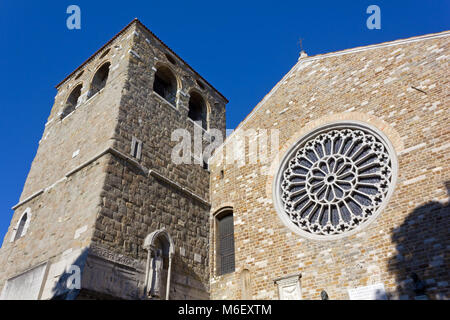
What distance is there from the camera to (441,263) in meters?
7.04

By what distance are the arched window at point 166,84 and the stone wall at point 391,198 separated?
2.72 metres

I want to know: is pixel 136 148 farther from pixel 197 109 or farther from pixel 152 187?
pixel 197 109

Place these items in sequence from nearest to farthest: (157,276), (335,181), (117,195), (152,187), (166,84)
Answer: (157,276), (117,195), (335,181), (152,187), (166,84)

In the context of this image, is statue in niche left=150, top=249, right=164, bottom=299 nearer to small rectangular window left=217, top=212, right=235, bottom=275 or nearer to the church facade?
the church facade

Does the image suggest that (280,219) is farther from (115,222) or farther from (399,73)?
(399,73)

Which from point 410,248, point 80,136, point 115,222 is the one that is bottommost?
point 410,248

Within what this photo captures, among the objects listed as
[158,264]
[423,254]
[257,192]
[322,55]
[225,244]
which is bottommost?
[423,254]

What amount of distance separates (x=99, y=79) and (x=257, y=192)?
6.86 metres

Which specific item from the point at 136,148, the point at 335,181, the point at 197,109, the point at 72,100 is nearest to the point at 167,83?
the point at 197,109

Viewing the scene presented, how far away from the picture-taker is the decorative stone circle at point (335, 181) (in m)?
8.71

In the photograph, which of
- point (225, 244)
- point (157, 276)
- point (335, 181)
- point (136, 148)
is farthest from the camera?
point (225, 244)

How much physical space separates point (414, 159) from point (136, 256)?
20.7 ft

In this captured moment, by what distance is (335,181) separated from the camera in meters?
9.38
